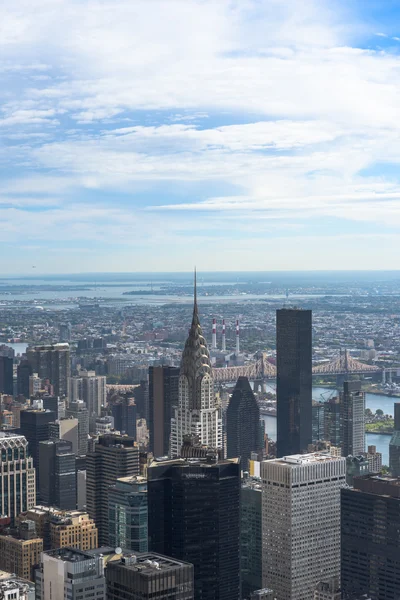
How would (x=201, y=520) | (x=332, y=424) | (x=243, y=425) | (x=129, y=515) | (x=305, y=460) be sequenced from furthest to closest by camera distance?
(x=332, y=424) < (x=243, y=425) < (x=305, y=460) < (x=129, y=515) < (x=201, y=520)

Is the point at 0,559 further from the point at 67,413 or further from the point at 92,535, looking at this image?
the point at 67,413

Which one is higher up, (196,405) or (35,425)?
(196,405)

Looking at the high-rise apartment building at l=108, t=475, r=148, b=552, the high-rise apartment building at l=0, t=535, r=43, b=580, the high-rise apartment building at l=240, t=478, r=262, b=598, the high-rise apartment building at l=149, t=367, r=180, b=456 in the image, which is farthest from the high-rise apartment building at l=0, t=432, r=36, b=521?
the high-rise apartment building at l=240, t=478, r=262, b=598

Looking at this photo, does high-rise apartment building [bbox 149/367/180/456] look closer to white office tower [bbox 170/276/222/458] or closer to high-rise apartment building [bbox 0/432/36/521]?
white office tower [bbox 170/276/222/458]

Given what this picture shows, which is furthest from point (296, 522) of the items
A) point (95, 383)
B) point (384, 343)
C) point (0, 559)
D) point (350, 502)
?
point (384, 343)

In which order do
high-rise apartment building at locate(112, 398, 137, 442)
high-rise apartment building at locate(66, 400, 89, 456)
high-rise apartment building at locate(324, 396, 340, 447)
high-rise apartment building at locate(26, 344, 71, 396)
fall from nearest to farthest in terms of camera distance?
high-rise apartment building at locate(66, 400, 89, 456) → high-rise apartment building at locate(324, 396, 340, 447) → high-rise apartment building at locate(112, 398, 137, 442) → high-rise apartment building at locate(26, 344, 71, 396)

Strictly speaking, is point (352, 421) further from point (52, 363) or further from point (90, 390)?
point (52, 363)

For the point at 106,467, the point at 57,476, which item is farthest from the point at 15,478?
the point at 106,467
